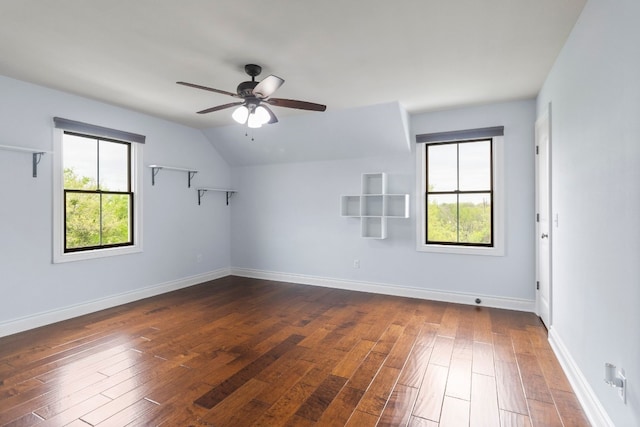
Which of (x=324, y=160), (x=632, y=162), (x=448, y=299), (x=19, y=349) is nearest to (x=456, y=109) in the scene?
(x=324, y=160)

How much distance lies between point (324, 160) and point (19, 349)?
4.12 m

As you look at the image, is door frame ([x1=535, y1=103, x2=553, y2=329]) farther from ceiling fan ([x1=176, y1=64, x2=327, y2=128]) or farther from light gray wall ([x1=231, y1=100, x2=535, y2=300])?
ceiling fan ([x1=176, y1=64, x2=327, y2=128])

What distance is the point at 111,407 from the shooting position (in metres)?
2.15

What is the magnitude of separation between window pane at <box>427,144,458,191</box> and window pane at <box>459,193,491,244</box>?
0.25 meters

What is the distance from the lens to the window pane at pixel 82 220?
398cm

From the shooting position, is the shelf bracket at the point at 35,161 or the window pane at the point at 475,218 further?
the window pane at the point at 475,218

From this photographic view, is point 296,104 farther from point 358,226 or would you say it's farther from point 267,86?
point 358,226

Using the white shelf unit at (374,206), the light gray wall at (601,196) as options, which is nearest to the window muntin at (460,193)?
the white shelf unit at (374,206)

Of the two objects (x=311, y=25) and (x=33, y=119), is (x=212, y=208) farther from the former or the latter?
(x=311, y=25)

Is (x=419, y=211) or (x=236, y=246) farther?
(x=236, y=246)

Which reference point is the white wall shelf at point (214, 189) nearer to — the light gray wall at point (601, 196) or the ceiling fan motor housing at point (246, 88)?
the ceiling fan motor housing at point (246, 88)

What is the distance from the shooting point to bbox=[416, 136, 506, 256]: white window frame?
4223mm

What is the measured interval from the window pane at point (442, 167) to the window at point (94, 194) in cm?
394

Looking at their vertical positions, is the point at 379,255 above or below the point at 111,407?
above
